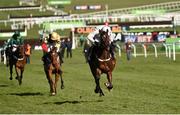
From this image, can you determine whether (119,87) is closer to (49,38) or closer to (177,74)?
(49,38)

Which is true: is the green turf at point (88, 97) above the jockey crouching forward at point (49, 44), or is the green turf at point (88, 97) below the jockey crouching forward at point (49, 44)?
below

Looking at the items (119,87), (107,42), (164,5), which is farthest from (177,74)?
(164,5)

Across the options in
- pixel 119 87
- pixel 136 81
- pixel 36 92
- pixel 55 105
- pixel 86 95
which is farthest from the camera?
pixel 136 81

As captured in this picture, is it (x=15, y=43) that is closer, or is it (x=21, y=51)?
(x=21, y=51)

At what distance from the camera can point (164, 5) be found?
71062 millimetres

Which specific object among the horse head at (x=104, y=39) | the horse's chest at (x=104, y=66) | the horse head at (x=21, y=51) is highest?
the horse head at (x=104, y=39)

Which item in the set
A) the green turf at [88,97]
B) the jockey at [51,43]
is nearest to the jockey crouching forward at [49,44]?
the jockey at [51,43]

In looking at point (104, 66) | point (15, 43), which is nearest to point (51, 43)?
point (104, 66)

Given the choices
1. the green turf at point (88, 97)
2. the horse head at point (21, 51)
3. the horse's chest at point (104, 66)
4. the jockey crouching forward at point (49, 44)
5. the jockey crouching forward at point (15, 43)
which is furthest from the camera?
the jockey crouching forward at point (15, 43)

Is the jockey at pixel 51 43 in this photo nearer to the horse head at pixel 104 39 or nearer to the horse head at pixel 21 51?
the horse head at pixel 104 39

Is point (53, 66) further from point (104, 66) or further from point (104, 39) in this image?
point (104, 39)

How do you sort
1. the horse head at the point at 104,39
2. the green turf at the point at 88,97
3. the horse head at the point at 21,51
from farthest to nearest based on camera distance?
the horse head at the point at 21,51 < the horse head at the point at 104,39 < the green turf at the point at 88,97

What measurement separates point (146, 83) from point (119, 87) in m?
1.42

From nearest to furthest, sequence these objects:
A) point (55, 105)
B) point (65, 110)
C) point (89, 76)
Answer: point (65, 110), point (55, 105), point (89, 76)
